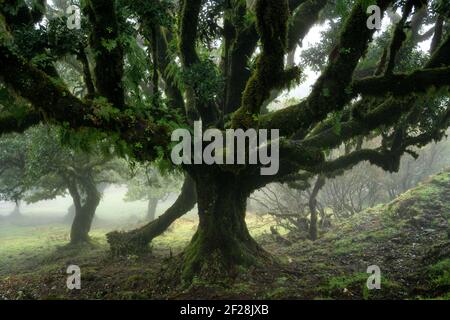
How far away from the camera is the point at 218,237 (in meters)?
11.1

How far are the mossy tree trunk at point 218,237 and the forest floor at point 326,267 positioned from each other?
61 centimetres

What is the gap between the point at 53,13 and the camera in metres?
20.3

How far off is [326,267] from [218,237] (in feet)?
10.7

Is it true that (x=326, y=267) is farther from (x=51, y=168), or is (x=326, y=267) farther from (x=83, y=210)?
(x=83, y=210)

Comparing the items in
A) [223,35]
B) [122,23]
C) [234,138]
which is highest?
[223,35]

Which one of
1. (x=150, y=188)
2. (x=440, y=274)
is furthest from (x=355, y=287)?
(x=150, y=188)

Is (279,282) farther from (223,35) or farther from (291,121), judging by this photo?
(223,35)

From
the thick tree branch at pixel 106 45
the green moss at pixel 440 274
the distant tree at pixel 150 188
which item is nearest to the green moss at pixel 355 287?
the green moss at pixel 440 274
